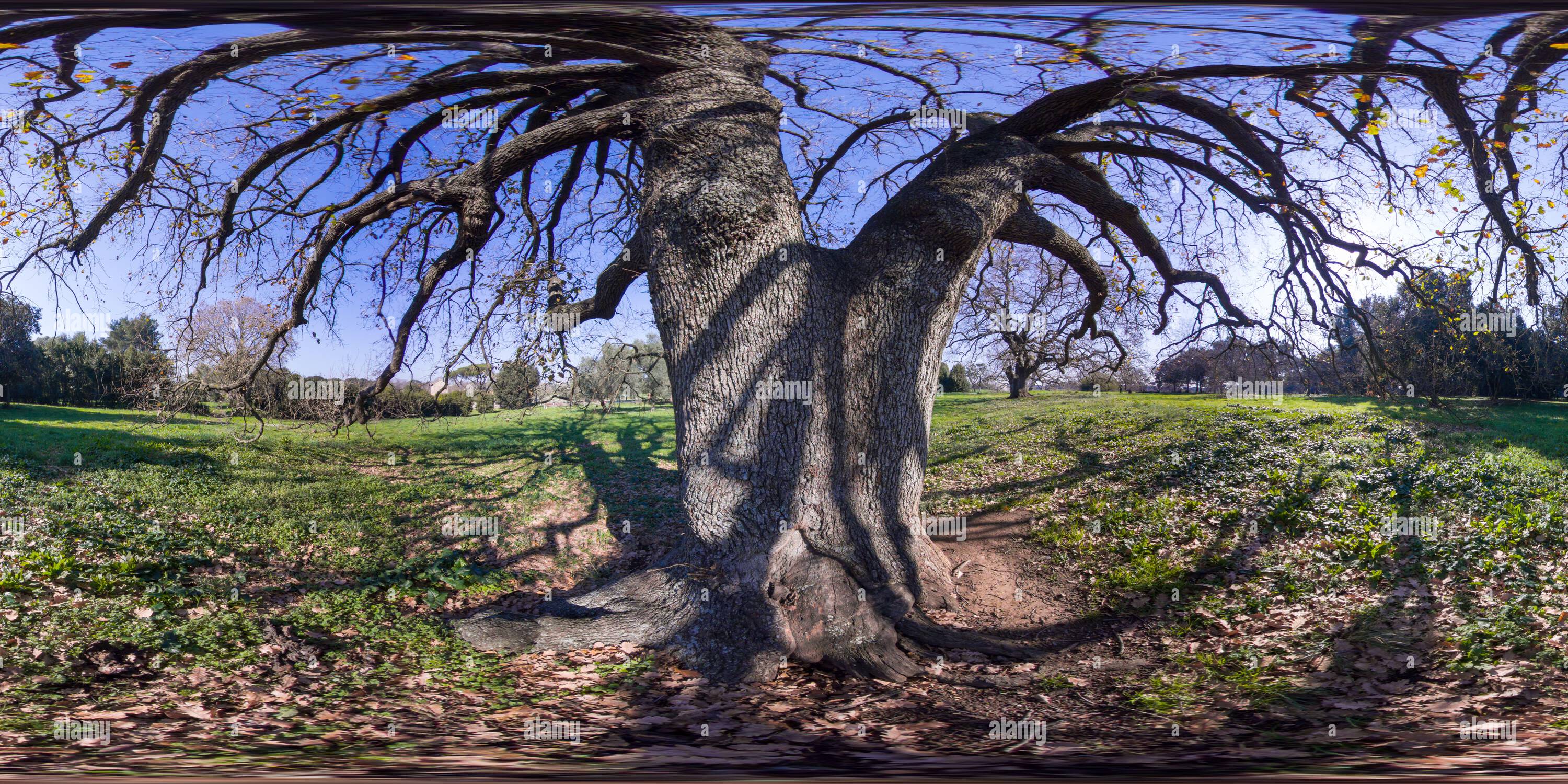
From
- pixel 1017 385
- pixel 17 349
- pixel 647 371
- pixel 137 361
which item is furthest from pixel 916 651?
pixel 17 349

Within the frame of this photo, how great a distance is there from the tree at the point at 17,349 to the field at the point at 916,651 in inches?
26.1

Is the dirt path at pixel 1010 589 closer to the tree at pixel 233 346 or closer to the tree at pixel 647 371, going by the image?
the tree at pixel 647 371

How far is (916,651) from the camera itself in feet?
14.0

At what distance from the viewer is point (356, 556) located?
6.74m

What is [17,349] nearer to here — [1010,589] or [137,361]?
[137,361]

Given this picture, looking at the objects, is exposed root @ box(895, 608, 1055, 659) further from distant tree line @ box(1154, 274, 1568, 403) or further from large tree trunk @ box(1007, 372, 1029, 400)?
large tree trunk @ box(1007, 372, 1029, 400)

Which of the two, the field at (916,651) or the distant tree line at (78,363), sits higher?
the distant tree line at (78,363)

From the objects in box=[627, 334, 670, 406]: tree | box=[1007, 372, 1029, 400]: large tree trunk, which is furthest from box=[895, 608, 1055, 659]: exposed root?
box=[1007, 372, 1029, 400]: large tree trunk

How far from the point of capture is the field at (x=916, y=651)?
306 centimetres

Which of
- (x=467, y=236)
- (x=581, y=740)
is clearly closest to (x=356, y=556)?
(x=467, y=236)

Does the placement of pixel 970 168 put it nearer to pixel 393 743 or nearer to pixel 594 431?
pixel 393 743

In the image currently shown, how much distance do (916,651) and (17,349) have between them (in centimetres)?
836

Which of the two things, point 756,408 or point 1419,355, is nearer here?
point 756,408

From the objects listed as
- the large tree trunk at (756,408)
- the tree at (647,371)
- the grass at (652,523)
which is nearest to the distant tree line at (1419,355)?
the grass at (652,523)
